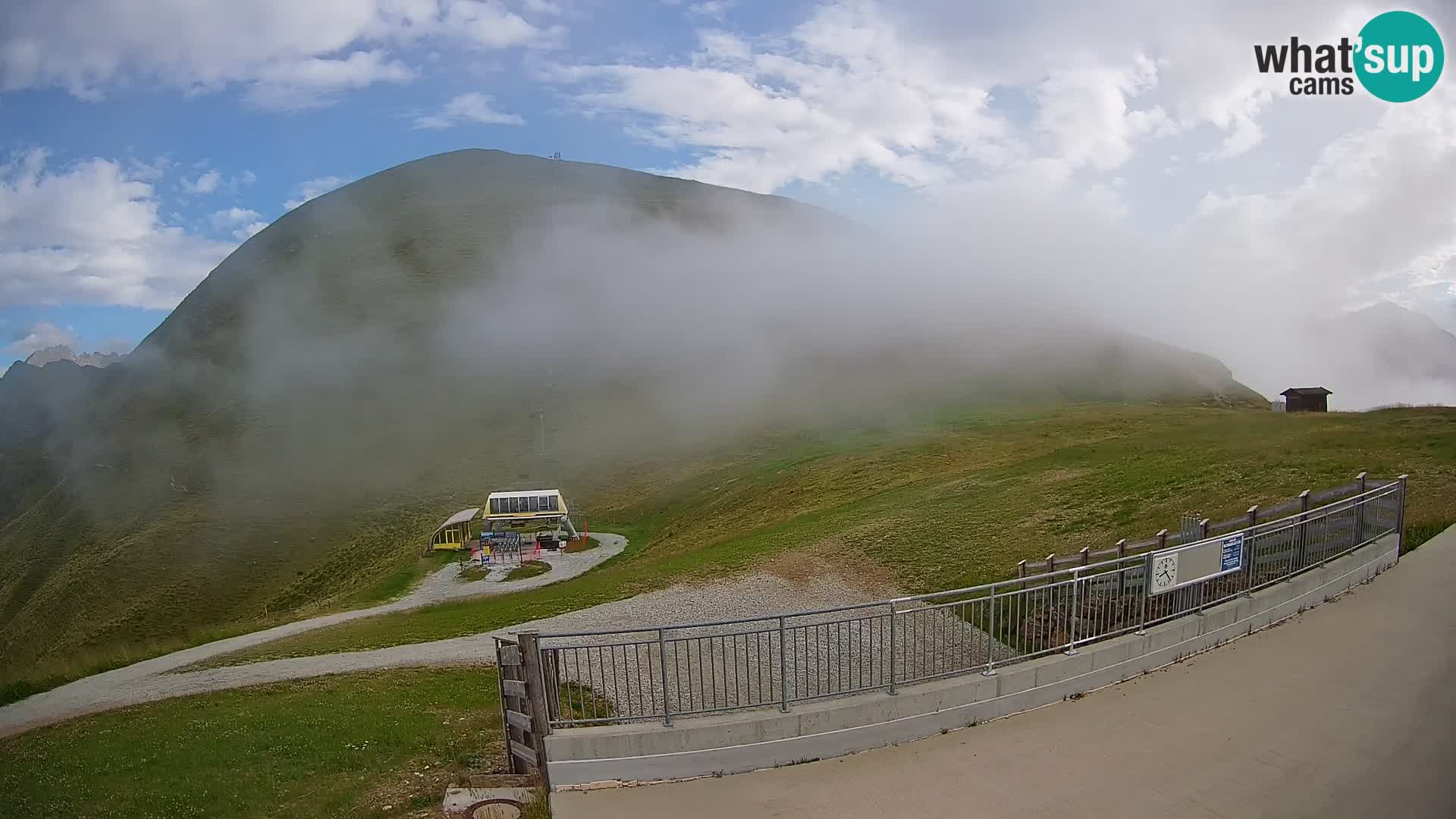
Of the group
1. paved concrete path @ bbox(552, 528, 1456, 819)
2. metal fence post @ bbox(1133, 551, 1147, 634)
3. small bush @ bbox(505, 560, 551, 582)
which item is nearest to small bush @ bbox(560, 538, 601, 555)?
small bush @ bbox(505, 560, 551, 582)

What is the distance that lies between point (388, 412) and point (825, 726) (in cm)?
15383

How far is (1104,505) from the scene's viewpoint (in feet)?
94.4

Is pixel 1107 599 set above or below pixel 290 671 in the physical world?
above

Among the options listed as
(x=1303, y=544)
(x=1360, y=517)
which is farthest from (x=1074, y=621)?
(x=1360, y=517)

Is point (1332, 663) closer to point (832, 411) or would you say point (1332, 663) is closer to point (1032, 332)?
point (832, 411)

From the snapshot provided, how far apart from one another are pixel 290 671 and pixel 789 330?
15424 centimetres

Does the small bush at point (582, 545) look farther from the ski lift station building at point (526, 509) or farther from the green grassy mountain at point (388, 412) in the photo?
the green grassy mountain at point (388, 412)

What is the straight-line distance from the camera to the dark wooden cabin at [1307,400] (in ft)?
249

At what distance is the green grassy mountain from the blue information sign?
42.8 metres

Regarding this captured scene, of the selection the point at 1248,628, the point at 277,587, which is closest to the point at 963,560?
the point at 1248,628

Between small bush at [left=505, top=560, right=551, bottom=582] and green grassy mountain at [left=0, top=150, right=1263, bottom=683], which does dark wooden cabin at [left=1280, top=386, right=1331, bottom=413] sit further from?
small bush at [left=505, top=560, right=551, bottom=582]

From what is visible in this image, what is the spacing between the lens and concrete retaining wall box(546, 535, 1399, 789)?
8.85 m

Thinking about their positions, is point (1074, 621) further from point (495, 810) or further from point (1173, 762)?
point (495, 810)

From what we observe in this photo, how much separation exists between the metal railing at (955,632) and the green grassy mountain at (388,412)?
3518cm
